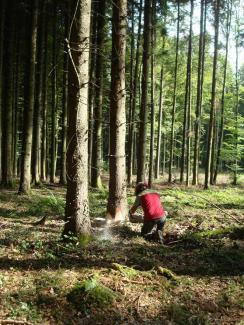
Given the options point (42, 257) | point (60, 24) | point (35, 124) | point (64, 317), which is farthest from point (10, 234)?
point (60, 24)

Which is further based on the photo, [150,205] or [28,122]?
[28,122]

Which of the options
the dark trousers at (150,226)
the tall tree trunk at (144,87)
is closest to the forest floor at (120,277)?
the dark trousers at (150,226)

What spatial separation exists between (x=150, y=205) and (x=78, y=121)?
8.92 ft

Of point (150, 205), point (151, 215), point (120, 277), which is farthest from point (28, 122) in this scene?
point (120, 277)

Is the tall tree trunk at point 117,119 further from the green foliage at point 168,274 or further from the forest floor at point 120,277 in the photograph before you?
the green foliage at point 168,274

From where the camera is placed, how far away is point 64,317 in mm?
5555

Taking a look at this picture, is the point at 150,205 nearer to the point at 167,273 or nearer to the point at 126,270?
Answer: the point at 167,273

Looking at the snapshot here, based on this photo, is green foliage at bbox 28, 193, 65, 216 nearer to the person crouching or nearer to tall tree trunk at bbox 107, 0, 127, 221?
tall tree trunk at bbox 107, 0, 127, 221

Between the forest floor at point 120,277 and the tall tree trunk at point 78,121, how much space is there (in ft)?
2.05

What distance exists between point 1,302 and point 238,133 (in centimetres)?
2876

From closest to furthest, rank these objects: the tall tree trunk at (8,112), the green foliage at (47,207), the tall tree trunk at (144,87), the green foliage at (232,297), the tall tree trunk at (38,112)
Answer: the green foliage at (232,297), the green foliage at (47,207), the tall tree trunk at (144,87), the tall tree trunk at (8,112), the tall tree trunk at (38,112)

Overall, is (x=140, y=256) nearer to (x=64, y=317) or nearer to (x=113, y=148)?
(x=64, y=317)

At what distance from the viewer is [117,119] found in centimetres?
1053

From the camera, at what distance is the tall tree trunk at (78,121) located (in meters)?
8.05
